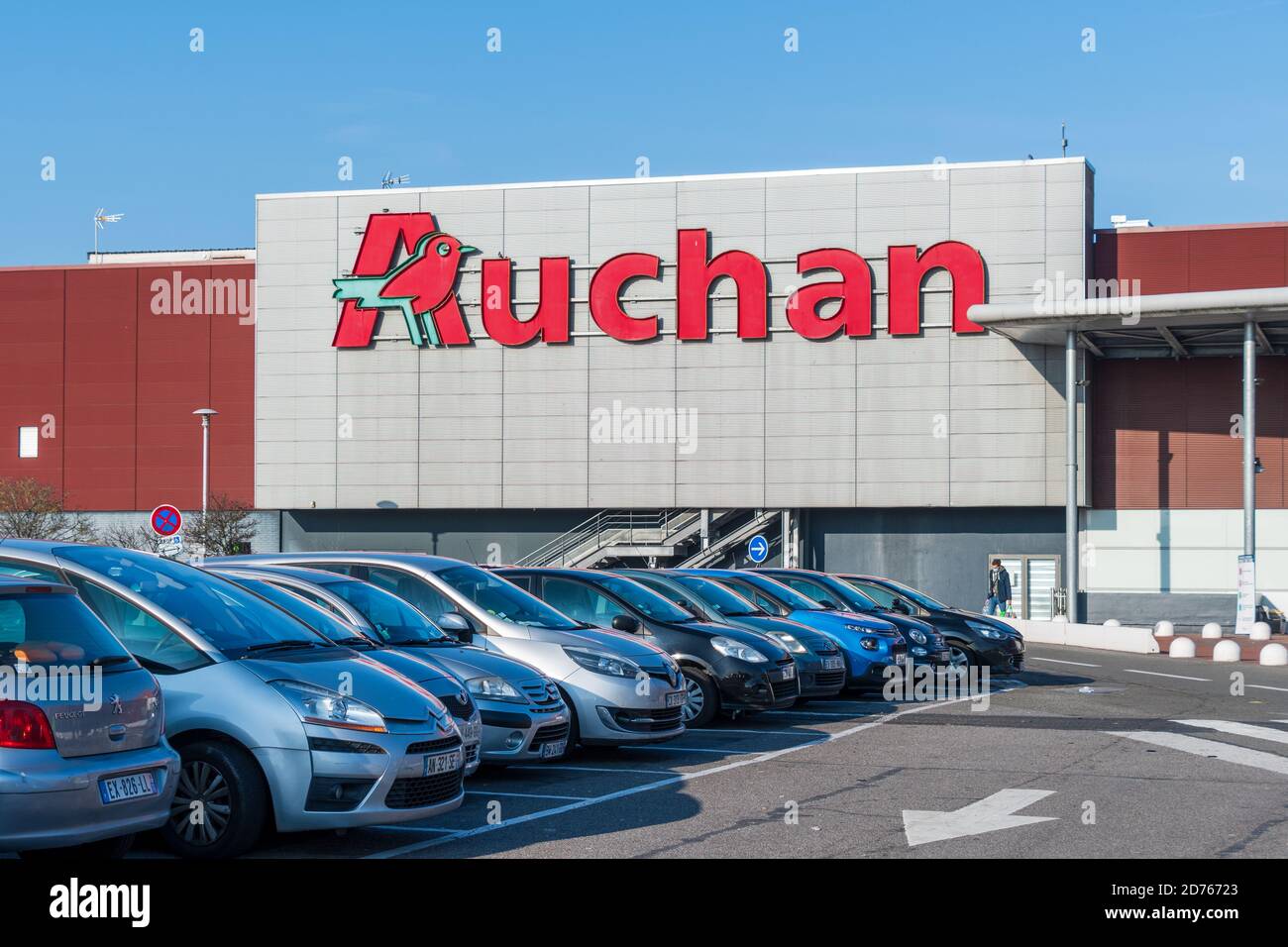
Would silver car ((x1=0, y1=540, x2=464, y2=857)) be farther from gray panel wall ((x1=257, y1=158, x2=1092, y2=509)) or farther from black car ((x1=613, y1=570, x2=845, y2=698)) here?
gray panel wall ((x1=257, y1=158, x2=1092, y2=509))

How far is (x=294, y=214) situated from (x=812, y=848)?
37.2m

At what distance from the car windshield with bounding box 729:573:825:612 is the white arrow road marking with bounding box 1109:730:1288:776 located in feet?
15.3

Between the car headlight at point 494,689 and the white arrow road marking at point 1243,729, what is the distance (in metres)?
7.11

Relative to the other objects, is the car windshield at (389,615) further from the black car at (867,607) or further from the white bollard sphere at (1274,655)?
the white bollard sphere at (1274,655)

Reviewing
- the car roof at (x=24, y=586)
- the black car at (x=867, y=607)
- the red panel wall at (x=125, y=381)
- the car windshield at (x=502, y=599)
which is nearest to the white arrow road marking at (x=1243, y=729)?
the black car at (x=867, y=607)

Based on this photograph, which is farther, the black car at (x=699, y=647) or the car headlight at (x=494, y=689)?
the black car at (x=699, y=647)

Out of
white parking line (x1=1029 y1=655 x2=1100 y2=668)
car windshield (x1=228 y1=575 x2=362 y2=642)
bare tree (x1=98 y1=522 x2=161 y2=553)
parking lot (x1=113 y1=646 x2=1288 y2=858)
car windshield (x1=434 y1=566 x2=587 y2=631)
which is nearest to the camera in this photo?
parking lot (x1=113 y1=646 x2=1288 y2=858)

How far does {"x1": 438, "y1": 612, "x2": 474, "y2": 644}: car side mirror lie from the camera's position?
11.0 meters

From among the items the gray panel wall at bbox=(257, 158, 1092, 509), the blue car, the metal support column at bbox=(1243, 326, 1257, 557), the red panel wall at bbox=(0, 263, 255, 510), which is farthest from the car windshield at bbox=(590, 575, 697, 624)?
the red panel wall at bbox=(0, 263, 255, 510)

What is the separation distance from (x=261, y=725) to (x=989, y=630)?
1390 centimetres

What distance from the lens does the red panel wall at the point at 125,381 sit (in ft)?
143

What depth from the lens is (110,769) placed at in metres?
6.87

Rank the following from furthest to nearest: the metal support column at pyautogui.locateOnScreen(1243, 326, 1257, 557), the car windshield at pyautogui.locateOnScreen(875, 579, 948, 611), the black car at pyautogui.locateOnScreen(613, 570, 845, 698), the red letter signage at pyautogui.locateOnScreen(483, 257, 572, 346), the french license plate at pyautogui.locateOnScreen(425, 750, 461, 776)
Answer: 1. the red letter signage at pyautogui.locateOnScreen(483, 257, 572, 346)
2. the metal support column at pyautogui.locateOnScreen(1243, 326, 1257, 557)
3. the car windshield at pyautogui.locateOnScreen(875, 579, 948, 611)
4. the black car at pyautogui.locateOnScreen(613, 570, 845, 698)
5. the french license plate at pyautogui.locateOnScreen(425, 750, 461, 776)
